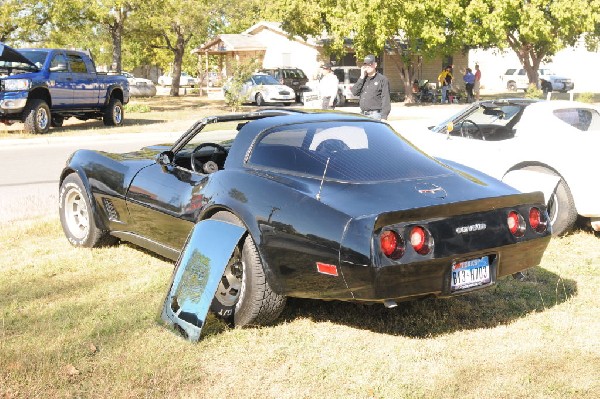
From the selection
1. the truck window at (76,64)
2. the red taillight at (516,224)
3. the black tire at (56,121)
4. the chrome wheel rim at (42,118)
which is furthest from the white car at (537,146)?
the black tire at (56,121)

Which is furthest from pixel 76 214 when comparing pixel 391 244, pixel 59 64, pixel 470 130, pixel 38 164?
pixel 59 64

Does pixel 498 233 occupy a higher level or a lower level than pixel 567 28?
lower

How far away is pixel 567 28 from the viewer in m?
34.8

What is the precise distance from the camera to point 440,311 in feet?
17.9

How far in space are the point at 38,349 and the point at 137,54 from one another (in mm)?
82403

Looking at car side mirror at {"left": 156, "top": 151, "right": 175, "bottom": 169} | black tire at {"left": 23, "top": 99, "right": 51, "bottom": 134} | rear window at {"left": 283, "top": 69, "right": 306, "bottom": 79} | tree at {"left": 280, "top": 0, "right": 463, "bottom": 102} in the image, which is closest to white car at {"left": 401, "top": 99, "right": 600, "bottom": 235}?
car side mirror at {"left": 156, "top": 151, "right": 175, "bottom": 169}

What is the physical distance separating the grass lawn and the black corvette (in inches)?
13.3

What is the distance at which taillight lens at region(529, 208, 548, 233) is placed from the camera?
16.5 feet

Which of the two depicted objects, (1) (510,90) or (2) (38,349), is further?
(1) (510,90)

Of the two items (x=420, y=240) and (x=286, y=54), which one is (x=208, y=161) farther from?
(x=286, y=54)

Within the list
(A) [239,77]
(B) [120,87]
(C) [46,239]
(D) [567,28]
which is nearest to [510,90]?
(D) [567,28]

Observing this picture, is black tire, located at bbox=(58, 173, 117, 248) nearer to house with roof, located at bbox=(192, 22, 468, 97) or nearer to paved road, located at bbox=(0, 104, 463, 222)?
paved road, located at bbox=(0, 104, 463, 222)

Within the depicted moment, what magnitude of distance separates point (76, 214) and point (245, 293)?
319cm

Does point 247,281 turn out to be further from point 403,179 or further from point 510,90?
point 510,90
